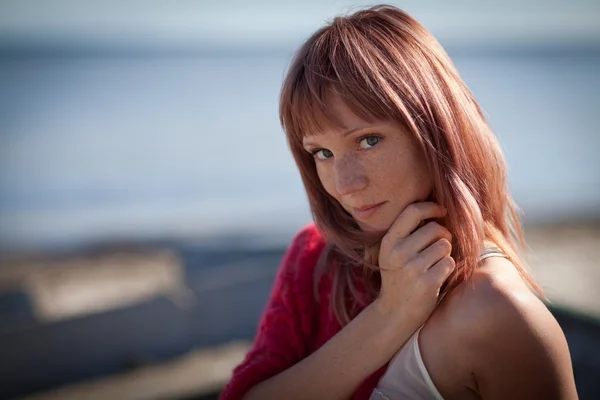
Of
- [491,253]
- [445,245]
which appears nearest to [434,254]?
[445,245]

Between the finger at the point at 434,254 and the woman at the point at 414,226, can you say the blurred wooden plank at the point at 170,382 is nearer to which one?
the woman at the point at 414,226

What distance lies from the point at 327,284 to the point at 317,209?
294 mm

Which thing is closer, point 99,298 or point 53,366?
point 53,366

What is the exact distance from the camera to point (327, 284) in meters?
2.29

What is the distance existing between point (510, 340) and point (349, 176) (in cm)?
64

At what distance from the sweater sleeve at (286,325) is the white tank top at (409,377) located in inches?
15.9

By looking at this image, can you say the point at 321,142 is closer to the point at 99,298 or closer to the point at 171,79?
the point at 99,298

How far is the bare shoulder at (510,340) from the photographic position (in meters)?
1.66

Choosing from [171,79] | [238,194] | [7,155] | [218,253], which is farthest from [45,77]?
[218,253]

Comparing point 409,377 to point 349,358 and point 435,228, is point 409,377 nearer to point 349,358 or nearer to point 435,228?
point 349,358

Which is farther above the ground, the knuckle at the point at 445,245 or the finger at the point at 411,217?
the finger at the point at 411,217

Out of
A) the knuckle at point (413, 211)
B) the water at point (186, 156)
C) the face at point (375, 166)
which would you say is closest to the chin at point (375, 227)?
the face at point (375, 166)

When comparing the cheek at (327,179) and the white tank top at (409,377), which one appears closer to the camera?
the white tank top at (409,377)

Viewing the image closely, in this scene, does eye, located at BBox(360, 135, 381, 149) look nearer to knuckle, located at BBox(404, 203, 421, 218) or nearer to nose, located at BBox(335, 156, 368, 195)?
nose, located at BBox(335, 156, 368, 195)
